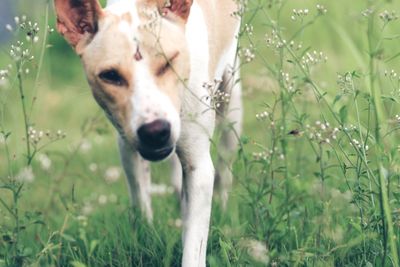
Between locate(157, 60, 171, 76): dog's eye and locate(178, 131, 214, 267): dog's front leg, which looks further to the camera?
locate(178, 131, 214, 267): dog's front leg

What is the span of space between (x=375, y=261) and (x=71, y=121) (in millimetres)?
4957

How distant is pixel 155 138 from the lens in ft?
12.0

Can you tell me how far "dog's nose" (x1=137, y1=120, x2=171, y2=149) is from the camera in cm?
362

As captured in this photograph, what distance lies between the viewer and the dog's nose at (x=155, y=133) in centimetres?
362

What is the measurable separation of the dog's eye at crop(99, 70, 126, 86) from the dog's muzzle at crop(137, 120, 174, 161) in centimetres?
25

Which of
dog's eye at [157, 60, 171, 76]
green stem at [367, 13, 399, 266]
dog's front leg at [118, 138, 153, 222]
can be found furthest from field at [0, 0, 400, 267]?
dog's eye at [157, 60, 171, 76]

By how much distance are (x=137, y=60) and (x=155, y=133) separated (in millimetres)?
327

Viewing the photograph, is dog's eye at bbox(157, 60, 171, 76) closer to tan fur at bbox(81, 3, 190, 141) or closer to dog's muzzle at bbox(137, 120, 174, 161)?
tan fur at bbox(81, 3, 190, 141)

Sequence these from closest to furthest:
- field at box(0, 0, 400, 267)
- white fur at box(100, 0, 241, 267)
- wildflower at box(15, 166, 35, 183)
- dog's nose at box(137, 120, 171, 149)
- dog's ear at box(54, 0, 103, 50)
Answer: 1. field at box(0, 0, 400, 267)
2. dog's nose at box(137, 120, 171, 149)
3. white fur at box(100, 0, 241, 267)
4. wildflower at box(15, 166, 35, 183)
5. dog's ear at box(54, 0, 103, 50)

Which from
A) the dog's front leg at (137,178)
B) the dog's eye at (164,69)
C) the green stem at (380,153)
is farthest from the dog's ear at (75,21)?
the green stem at (380,153)

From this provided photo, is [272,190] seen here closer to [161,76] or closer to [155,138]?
[155,138]

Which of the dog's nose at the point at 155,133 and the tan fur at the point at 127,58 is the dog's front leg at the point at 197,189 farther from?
the dog's nose at the point at 155,133

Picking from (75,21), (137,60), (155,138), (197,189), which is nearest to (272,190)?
(155,138)

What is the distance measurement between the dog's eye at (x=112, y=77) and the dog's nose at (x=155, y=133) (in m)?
0.25
